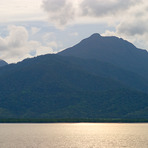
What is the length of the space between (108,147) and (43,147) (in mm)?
31517

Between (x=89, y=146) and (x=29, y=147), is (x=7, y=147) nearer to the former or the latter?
(x=29, y=147)

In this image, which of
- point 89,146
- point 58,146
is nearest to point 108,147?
point 89,146

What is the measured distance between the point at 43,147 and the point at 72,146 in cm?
1554

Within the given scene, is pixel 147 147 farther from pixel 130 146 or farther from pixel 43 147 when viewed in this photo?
pixel 43 147

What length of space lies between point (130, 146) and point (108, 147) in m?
11.3

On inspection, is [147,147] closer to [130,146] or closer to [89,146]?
[130,146]

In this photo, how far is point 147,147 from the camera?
185 meters

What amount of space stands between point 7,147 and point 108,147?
1907 inches

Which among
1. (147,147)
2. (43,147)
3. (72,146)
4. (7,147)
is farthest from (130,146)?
(7,147)

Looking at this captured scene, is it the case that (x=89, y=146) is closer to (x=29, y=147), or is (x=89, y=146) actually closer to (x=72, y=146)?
(x=72, y=146)

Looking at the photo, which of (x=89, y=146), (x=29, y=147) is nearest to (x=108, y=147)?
(x=89, y=146)

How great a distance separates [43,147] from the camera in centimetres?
18425

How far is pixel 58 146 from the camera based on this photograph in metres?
192

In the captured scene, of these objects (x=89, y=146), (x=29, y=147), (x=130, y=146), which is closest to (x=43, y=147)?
(x=29, y=147)
